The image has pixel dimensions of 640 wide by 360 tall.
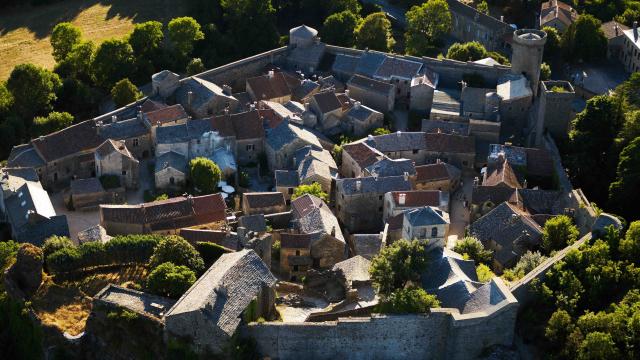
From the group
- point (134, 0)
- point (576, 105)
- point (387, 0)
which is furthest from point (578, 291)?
point (134, 0)

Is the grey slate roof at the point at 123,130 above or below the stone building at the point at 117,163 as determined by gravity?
above

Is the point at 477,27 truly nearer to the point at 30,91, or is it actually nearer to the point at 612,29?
the point at 612,29

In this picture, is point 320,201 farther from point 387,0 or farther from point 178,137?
point 387,0

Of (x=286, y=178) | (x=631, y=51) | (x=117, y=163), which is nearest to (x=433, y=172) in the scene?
(x=286, y=178)

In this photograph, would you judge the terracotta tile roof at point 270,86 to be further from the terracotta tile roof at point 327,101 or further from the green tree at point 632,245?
the green tree at point 632,245

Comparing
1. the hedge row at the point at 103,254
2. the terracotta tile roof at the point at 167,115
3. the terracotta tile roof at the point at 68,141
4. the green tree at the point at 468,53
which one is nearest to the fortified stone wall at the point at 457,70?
the green tree at the point at 468,53
